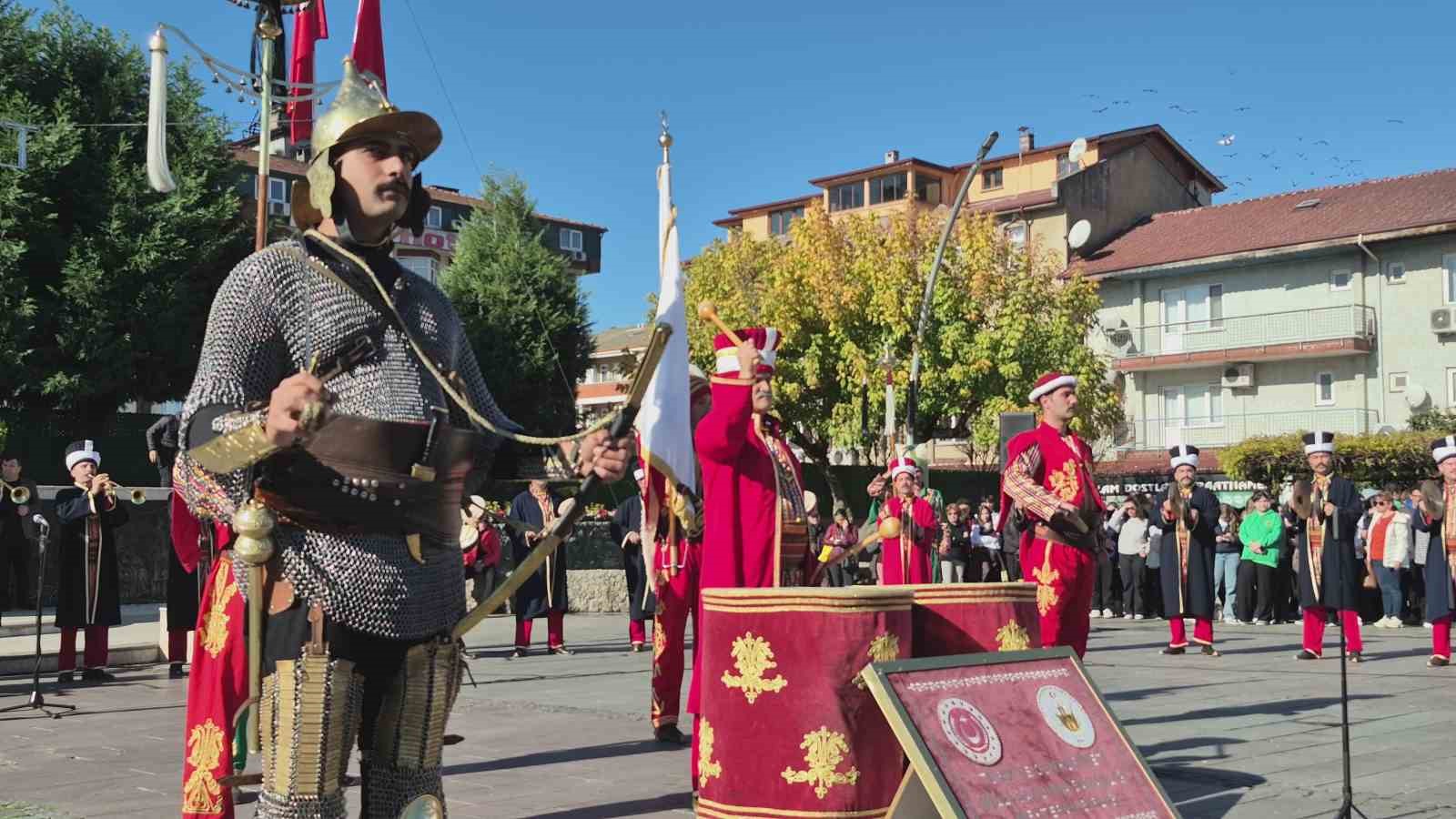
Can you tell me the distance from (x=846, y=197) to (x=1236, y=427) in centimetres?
2345

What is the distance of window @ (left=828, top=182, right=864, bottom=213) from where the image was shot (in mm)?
62906

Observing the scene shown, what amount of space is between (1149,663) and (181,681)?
963 centimetres

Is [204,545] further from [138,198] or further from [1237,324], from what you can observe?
[1237,324]

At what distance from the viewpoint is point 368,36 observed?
11852 mm

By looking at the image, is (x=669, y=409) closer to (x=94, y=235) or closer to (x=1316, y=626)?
(x=1316, y=626)

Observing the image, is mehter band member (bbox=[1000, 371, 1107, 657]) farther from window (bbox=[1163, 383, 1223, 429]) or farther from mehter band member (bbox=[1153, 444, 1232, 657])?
window (bbox=[1163, 383, 1223, 429])

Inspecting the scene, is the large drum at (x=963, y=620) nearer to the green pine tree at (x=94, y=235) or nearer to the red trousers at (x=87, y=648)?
the red trousers at (x=87, y=648)

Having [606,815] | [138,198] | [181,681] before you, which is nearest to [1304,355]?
[138,198]

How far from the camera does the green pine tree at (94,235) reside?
25.6 metres

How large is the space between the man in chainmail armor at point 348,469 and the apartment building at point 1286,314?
1638 inches

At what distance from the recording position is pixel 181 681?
13133 mm

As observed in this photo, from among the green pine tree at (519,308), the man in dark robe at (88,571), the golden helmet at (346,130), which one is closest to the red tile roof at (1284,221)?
the green pine tree at (519,308)

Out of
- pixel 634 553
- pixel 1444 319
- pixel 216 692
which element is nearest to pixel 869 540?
pixel 216 692

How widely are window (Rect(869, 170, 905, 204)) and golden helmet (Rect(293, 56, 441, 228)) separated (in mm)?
58317
